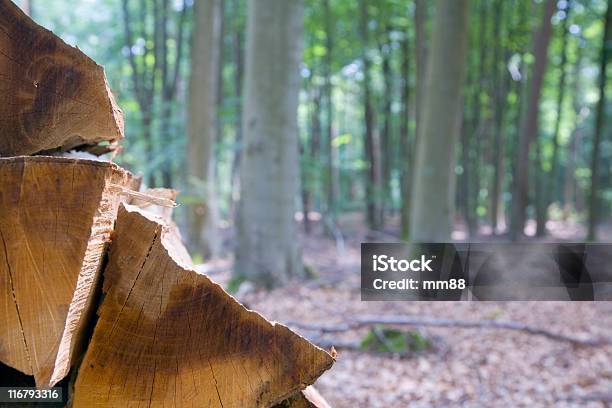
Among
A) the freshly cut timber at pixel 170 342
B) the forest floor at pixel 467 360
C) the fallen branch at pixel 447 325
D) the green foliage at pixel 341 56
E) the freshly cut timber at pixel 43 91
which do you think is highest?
the green foliage at pixel 341 56

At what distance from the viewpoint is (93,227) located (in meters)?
1.26

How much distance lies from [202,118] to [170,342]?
8860 mm

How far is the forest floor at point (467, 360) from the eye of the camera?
12.8 ft

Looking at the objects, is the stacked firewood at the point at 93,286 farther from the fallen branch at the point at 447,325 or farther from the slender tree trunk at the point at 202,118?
the slender tree trunk at the point at 202,118

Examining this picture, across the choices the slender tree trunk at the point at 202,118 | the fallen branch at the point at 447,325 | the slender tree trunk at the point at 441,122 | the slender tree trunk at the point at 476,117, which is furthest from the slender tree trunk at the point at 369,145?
the fallen branch at the point at 447,325

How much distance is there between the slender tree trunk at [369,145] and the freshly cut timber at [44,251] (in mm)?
13544

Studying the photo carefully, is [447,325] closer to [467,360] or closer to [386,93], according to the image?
[467,360]

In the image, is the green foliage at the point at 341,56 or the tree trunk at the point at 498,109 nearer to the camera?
the green foliage at the point at 341,56

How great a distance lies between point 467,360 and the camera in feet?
15.1

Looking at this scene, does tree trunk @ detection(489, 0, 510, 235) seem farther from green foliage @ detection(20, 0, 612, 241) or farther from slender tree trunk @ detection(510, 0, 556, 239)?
slender tree trunk @ detection(510, 0, 556, 239)

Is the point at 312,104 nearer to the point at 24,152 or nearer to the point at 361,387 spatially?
the point at 361,387

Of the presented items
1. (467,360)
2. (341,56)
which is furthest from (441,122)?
(341,56)

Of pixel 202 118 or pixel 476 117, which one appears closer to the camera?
pixel 202 118

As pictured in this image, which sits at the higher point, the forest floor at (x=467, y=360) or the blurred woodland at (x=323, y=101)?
the blurred woodland at (x=323, y=101)
